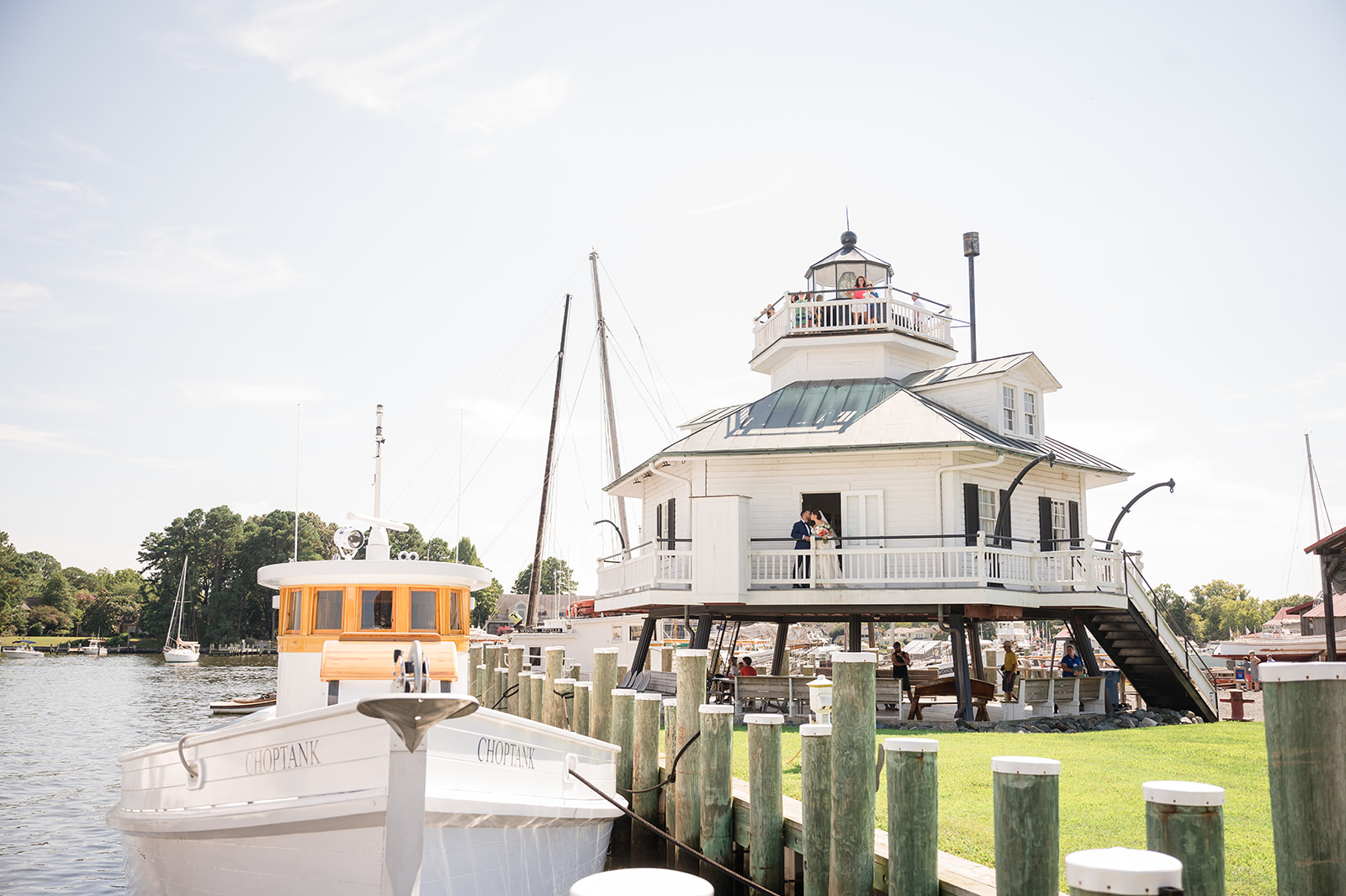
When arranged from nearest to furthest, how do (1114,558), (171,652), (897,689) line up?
1. (897,689)
2. (1114,558)
3. (171,652)

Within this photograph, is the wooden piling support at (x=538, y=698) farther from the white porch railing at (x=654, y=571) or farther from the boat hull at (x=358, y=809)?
the boat hull at (x=358, y=809)

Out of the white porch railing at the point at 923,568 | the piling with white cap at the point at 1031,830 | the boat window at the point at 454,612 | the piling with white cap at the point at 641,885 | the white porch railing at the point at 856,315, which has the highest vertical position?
the white porch railing at the point at 856,315

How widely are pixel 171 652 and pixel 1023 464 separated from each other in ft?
273

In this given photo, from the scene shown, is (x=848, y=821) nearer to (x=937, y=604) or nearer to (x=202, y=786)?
(x=202, y=786)

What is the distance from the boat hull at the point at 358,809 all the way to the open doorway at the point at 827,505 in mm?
12768

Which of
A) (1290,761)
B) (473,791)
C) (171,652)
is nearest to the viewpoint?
(1290,761)

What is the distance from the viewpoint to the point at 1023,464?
2348 centimetres

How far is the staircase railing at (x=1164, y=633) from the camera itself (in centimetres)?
2288

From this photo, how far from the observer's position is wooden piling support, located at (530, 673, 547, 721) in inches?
667

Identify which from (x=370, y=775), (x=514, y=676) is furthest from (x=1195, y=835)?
(x=514, y=676)

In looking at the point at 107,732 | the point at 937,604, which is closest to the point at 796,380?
the point at 937,604

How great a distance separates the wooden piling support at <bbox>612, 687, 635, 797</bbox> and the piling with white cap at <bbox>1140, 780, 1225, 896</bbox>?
8.87 m

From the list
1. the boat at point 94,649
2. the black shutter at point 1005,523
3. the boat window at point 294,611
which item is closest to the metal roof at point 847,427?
the black shutter at point 1005,523

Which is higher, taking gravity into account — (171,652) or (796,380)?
(796,380)
